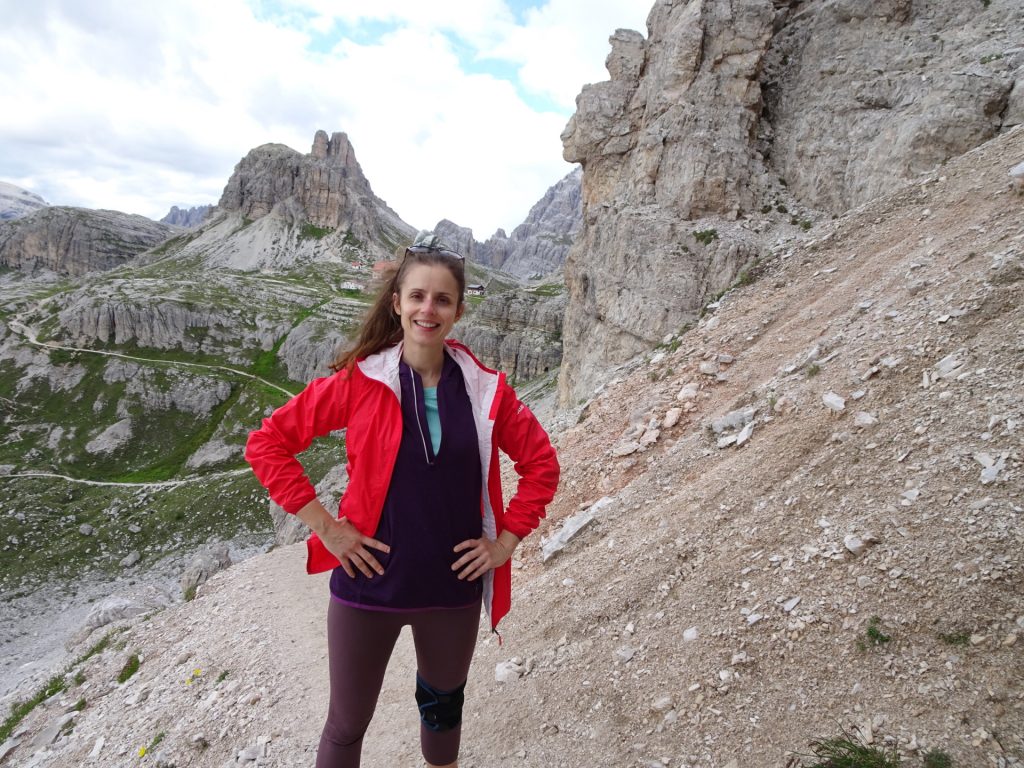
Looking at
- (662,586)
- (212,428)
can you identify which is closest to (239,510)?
(212,428)

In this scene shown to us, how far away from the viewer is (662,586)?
6934mm

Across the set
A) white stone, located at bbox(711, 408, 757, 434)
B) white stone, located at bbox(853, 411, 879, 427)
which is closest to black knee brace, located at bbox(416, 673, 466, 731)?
white stone, located at bbox(853, 411, 879, 427)

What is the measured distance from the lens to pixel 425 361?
381 cm

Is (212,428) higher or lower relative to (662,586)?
lower

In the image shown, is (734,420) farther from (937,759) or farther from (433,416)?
(433,416)

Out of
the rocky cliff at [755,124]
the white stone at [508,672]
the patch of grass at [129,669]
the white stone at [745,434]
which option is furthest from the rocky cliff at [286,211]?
the white stone at [508,672]

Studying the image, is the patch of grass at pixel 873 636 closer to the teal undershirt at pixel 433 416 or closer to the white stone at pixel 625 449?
the teal undershirt at pixel 433 416

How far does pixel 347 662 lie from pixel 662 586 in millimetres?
4660

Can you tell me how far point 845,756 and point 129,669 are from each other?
46.1ft

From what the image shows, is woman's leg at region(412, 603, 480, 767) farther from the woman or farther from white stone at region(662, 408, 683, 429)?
white stone at region(662, 408, 683, 429)

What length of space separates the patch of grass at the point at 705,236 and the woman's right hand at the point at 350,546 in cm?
2381

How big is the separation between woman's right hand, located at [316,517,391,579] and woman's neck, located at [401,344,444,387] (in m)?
1.19

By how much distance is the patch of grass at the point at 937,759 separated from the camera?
3.69 metres

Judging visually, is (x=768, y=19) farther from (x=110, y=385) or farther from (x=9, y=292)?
(x=9, y=292)
